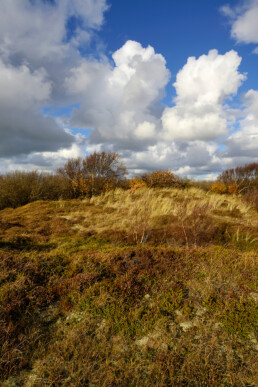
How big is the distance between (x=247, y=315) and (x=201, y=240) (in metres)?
4.87

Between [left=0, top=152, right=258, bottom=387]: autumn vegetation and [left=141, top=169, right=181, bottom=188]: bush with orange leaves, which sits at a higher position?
[left=141, top=169, right=181, bottom=188]: bush with orange leaves

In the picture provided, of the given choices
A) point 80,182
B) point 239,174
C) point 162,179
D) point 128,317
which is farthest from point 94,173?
point 239,174

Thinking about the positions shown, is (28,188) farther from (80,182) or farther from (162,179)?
(162,179)

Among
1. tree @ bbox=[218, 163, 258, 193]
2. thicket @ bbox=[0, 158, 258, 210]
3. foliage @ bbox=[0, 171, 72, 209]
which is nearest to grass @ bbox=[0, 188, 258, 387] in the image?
thicket @ bbox=[0, 158, 258, 210]

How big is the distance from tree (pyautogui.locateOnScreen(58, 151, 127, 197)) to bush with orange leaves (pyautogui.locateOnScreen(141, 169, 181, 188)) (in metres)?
3.02

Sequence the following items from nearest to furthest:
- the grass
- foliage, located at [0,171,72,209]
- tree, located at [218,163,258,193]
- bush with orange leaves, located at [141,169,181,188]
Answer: the grass < foliage, located at [0,171,72,209] < bush with orange leaves, located at [141,169,181,188] < tree, located at [218,163,258,193]

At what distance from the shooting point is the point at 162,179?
2270 cm

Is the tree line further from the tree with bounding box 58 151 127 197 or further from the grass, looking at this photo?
the grass

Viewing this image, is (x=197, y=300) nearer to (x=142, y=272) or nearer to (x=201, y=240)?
(x=142, y=272)

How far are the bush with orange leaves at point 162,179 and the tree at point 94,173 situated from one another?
3022 mm

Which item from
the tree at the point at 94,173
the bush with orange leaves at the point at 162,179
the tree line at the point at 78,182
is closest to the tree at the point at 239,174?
the tree line at the point at 78,182

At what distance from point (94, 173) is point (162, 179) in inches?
291

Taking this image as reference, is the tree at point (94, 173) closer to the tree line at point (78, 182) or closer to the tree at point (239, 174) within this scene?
the tree line at point (78, 182)

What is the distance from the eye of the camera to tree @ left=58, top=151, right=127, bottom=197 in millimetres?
18791
